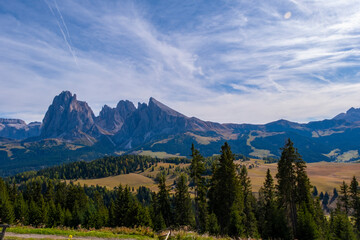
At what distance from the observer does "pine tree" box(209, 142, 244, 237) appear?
136ft

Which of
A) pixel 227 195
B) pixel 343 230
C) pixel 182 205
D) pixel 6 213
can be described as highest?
pixel 227 195

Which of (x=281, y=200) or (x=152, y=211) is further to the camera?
(x=152, y=211)

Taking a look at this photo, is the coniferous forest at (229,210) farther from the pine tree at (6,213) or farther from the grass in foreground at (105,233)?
the grass in foreground at (105,233)

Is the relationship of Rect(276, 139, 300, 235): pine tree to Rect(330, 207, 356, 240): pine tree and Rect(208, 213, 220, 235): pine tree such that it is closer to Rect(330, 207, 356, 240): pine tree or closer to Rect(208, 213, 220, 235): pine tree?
Rect(330, 207, 356, 240): pine tree

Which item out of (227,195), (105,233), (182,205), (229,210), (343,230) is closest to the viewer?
(105,233)

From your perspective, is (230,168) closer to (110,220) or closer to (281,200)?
(281,200)

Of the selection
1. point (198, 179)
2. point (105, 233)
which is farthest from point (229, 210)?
point (105, 233)

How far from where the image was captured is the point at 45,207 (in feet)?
206

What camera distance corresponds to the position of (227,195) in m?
42.7

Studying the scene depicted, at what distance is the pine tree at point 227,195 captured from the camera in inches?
1629

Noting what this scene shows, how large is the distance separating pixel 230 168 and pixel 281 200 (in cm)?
1259

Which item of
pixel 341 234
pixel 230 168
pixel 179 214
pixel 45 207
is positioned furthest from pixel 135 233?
pixel 45 207

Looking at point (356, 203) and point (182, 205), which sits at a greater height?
point (356, 203)

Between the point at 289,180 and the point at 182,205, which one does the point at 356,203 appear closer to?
the point at 289,180
